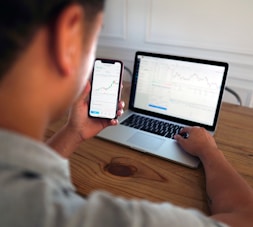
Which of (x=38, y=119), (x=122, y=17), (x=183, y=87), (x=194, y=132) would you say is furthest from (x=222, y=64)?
(x=122, y=17)

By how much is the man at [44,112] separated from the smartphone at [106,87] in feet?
1.29

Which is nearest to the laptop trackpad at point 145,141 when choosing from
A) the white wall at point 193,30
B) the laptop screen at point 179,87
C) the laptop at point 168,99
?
the laptop at point 168,99

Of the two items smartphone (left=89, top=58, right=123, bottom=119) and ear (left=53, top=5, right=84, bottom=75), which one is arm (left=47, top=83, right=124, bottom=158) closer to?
smartphone (left=89, top=58, right=123, bottom=119)

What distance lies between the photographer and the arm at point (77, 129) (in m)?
0.70

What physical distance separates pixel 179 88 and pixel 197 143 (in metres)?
0.25

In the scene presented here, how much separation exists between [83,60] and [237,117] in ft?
2.51

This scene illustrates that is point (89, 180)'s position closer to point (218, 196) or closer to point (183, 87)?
point (218, 196)

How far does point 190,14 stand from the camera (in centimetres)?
140

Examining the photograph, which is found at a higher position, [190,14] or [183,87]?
[190,14]

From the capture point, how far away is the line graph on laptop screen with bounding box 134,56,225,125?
884mm

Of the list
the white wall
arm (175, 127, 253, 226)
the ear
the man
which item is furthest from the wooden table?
the white wall

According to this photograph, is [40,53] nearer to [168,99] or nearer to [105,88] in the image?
[105,88]

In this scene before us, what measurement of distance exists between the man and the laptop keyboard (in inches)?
19.2

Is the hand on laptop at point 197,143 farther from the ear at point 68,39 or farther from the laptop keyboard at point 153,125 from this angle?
the ear at point 68,39
